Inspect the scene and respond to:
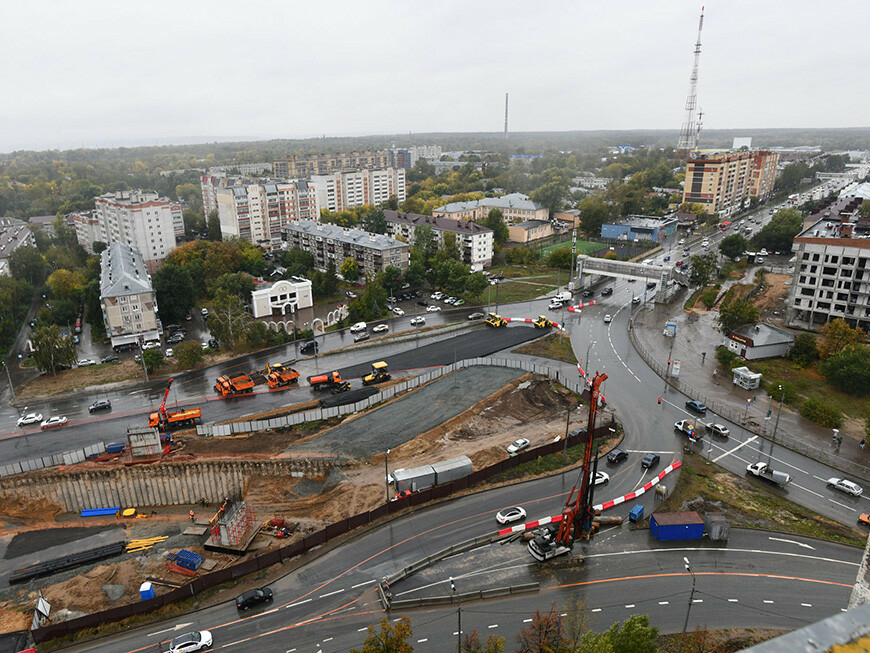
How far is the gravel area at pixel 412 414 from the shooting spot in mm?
38500

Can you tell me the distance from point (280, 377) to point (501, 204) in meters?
75.8

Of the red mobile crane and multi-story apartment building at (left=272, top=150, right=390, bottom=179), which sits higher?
→ multi-story apartment building at (left=272, top=150, right=390, bottom=179)

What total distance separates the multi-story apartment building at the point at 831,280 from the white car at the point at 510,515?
43.5m

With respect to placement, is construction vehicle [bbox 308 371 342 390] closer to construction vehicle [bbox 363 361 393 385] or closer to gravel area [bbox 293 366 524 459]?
construction vehicle [bbox 363 361 393 385]

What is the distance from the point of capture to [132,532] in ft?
110

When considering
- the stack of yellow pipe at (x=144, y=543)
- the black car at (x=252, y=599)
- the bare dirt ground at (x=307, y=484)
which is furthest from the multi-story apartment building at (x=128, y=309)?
the black car at (x=252, y=599)

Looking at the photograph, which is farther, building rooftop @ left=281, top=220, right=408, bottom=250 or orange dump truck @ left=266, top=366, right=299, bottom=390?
building rooftop @ left=281, top=220, right=408, bottom=250

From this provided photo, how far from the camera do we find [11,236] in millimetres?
91625

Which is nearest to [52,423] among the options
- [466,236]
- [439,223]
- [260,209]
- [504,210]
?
[466,236]

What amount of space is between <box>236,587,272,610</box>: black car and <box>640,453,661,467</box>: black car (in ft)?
75.9

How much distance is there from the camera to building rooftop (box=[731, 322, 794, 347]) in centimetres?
4969

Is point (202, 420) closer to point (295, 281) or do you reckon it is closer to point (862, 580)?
point (295, 281)

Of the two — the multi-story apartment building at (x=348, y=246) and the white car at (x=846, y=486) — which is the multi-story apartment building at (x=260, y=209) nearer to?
the multi-story apartment building at (x=348, y=246)

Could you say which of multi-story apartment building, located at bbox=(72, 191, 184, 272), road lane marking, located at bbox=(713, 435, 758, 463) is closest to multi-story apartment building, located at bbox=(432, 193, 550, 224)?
multi-story apartment building, located at bbox=(72, 191, 184, 272)
